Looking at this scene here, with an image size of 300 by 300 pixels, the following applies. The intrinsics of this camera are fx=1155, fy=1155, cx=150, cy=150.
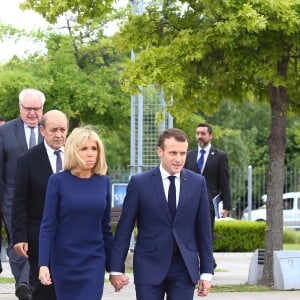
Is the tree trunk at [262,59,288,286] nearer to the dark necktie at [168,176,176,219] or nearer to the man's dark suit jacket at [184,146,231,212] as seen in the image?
the man's dark suit jacket at [184,146,231,212]

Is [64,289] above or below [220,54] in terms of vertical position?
below

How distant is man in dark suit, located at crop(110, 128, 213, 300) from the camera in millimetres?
7816

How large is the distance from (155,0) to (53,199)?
817 centimetres

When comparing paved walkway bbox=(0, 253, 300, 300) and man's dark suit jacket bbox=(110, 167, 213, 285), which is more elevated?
man's dark suit jacket bbox=(110, 167, 213, 285)

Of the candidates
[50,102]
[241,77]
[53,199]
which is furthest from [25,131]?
[50,102]

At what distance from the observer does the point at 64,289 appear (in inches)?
309

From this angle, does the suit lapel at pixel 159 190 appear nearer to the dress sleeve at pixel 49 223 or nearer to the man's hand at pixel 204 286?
the man's hand at pixel 204 286

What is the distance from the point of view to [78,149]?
7730 mm

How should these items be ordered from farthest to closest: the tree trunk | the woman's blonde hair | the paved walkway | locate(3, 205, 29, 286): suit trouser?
the tree trunk
the paved walkway
locate(3, 205, 29, 286): suit trouser
the woman's blonde hair

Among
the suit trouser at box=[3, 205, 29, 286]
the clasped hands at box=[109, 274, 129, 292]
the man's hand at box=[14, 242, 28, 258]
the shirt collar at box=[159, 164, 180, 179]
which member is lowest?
the suit trouser at box=[3, 205, 29, 286]

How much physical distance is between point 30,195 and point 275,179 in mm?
6635

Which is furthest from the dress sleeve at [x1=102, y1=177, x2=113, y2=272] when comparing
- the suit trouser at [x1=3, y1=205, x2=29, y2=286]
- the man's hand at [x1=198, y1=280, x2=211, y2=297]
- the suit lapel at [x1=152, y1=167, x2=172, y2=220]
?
the suit trouser at [x1=3, y1=205, x2=29, y2=286]

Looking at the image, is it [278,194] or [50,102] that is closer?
[278,194]

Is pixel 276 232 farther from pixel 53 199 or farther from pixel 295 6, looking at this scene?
pixel 53 199
